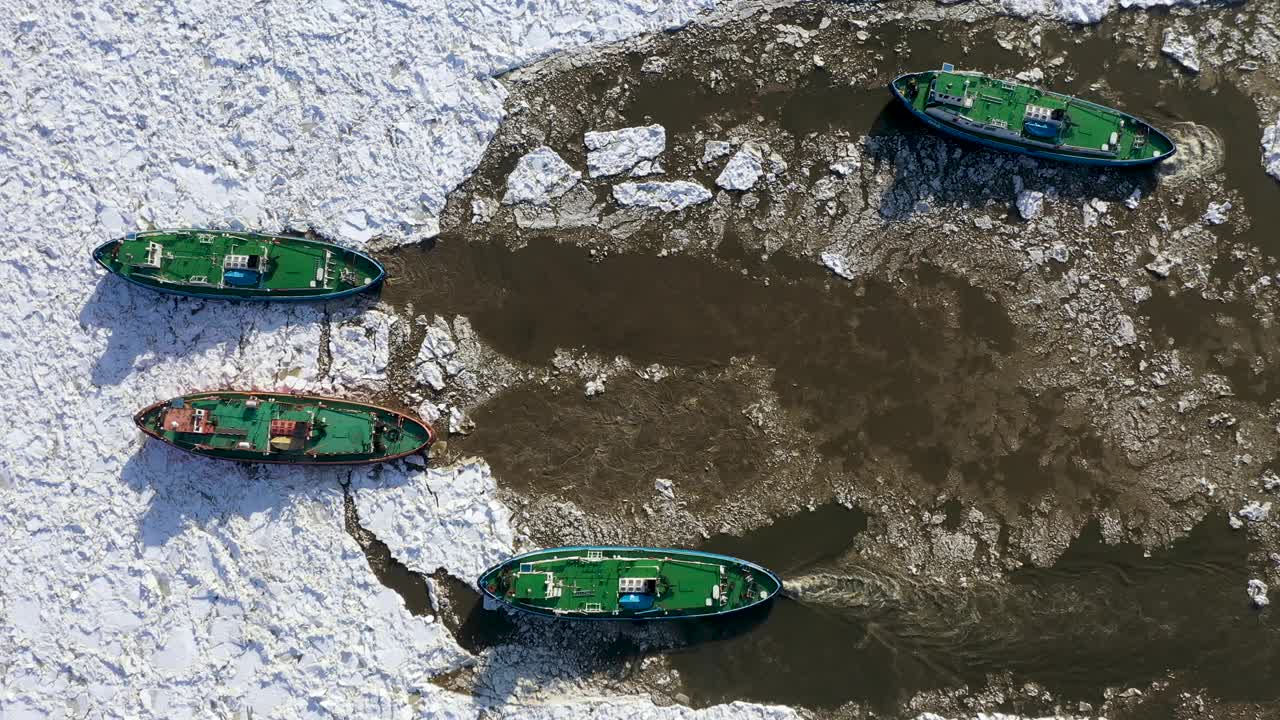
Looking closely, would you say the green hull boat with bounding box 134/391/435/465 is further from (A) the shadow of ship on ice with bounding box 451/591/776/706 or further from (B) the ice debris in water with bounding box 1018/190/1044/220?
(B) the ice debris in water with bounding box 1018/190/1044/220

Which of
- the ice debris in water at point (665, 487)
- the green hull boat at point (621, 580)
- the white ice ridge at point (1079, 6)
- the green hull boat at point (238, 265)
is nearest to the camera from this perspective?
the green hull boat at point (621, 580)

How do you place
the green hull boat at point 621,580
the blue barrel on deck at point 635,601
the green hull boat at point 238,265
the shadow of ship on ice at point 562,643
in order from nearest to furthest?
the blue barrel on deck at point 635,601, the green hull boat at point 621,580, the green hull boat at point 238,265, the shadow of ship on ice at point 562,643

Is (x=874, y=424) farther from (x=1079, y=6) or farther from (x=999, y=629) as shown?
(x=1079, y=6)

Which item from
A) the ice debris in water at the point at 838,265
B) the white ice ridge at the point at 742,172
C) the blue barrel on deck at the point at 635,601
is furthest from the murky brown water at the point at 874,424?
the blue barrel on deck at the point at 635,601

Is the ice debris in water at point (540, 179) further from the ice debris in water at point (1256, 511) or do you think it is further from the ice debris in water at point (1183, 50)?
the ice debris in water at point (1256, 511)

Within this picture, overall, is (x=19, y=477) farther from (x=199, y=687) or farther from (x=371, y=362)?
(x=371, y=362)
